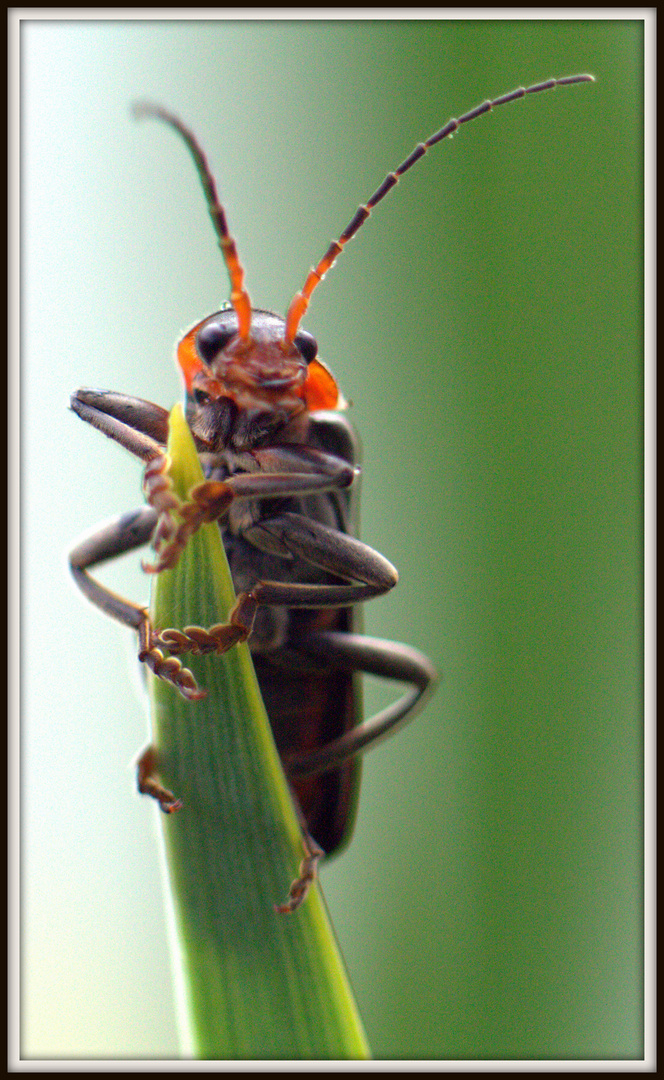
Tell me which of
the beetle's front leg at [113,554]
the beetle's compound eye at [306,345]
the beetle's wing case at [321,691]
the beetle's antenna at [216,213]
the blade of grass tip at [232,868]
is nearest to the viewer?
the blade of grass tip at [232,868]

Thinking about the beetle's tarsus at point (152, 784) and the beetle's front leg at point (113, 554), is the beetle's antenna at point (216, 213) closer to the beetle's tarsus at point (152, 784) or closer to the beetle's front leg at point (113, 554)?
the beetle's front leg at point (113, 554)

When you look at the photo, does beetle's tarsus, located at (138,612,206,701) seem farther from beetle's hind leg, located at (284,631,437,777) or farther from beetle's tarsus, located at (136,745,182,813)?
beetle's hind leg, located at (284,631,437,777)

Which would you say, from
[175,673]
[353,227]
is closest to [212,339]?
[353,227]

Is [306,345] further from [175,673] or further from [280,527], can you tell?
[175,673]

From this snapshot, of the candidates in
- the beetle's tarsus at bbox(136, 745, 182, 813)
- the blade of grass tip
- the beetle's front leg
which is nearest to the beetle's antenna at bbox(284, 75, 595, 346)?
the beetle's front leg

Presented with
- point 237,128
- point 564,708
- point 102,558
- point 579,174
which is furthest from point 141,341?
point 564,708

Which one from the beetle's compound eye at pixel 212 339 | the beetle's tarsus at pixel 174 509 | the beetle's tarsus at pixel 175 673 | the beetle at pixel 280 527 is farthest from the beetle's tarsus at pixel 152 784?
the beetle's compound eye at pixel 212 339

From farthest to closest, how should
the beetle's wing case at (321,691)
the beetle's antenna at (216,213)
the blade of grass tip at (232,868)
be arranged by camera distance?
the beetle's wing case at (321,691)
the beetle's antenna at (216,213)
the blade of grass tip at (232,868)

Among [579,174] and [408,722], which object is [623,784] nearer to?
[408,722]
